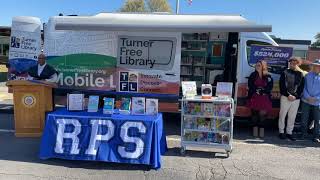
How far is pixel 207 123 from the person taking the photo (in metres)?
7.14

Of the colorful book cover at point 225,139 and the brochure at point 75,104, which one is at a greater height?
the brochure at point 75,104

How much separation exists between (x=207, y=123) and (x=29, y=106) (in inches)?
140

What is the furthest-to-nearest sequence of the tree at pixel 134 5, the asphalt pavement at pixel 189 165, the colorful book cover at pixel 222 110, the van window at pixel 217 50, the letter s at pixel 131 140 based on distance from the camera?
the tree at pixel 134 5 < the van window at pixel 217 50 < the colorful book cover at pixel 222 110 < the letter s at pixel 131 140 < the asphalt pavement at pixel 189 165

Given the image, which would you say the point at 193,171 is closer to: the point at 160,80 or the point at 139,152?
the point at 139,152

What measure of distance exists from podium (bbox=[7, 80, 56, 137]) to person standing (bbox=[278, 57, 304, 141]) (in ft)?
15.8

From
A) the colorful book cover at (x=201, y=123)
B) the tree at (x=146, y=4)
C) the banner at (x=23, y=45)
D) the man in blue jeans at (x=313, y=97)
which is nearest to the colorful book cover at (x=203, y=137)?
the colorful book cover at (x=201, y=123)

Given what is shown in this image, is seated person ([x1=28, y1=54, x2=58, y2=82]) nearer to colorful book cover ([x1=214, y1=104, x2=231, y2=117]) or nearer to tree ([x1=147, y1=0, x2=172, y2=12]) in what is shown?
colorful book cover ([x1=214, y1=104, x2=231, y2=117])

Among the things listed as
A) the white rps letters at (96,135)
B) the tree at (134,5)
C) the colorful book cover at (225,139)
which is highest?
the tree at (134,5)

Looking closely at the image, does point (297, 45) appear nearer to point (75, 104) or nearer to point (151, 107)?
point (151, 107)

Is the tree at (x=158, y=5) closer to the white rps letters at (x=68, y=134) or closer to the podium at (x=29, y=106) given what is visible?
the podium at (x=29, y=106)

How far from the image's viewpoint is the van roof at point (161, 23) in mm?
8664

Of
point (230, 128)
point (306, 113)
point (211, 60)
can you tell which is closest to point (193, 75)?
point (211, 60)

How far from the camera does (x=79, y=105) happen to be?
7.10 m

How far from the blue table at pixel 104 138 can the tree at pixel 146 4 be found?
29.7 meters
